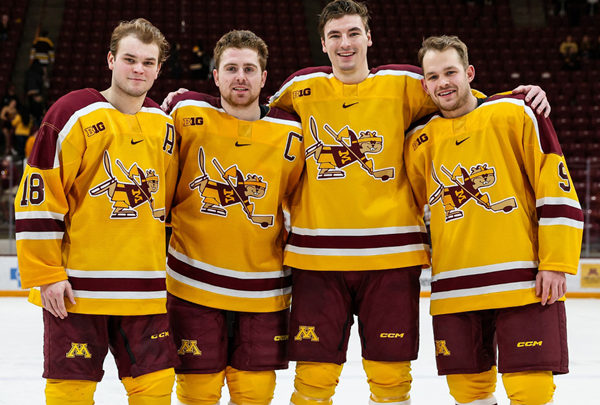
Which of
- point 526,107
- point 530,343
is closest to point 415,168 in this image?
point 526,107

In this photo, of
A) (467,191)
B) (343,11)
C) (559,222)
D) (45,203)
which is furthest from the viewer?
(343,11)

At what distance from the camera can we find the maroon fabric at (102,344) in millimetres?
2750

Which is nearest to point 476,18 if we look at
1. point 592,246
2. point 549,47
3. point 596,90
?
point 549,47

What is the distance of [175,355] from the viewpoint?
295 centimetres

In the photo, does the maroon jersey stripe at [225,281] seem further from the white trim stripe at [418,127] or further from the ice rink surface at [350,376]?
the ice rink surface at [350,376]

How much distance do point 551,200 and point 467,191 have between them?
33 centimetres

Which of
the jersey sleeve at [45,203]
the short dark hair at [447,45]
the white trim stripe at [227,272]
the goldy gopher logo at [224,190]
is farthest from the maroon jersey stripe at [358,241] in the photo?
→ the jersey sleeve at [45,203]

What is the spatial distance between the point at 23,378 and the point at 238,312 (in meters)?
2.17

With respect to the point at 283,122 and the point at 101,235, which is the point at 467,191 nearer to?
the point at 283,122

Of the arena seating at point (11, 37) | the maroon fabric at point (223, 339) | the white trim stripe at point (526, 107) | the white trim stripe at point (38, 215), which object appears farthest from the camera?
the arena seating at point (11, 37)

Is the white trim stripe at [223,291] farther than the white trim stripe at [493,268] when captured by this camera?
Yes

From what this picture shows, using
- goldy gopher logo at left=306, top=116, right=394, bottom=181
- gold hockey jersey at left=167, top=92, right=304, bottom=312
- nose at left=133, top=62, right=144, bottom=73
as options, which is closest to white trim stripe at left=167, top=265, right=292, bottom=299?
gold hockey jersey at left=167, top=92, right=304, bottom=312

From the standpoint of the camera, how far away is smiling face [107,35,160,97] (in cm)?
288

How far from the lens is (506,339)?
116 inches
